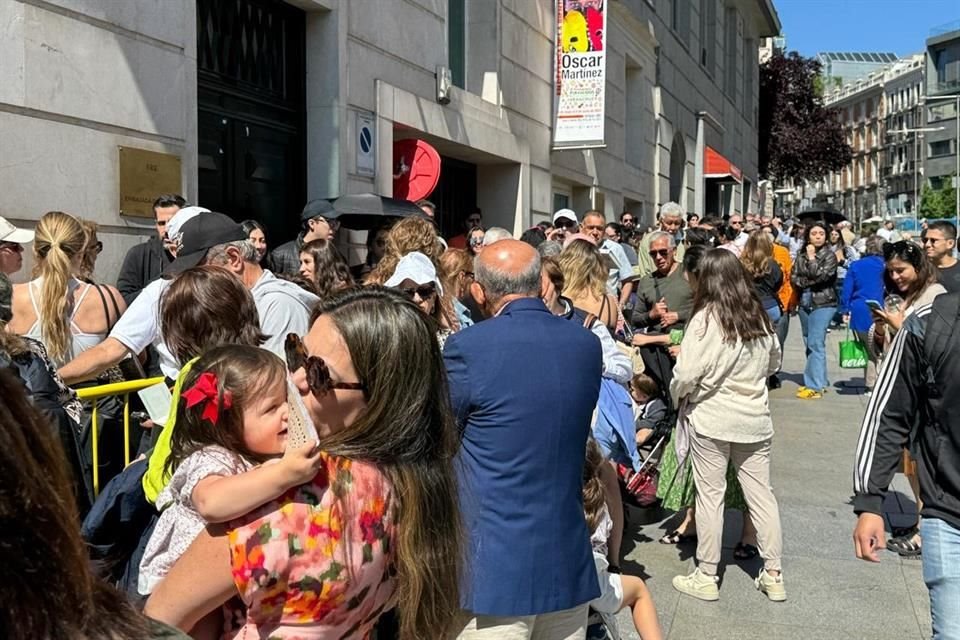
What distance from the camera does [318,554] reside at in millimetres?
1873

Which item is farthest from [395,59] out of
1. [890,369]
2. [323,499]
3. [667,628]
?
[323,499]

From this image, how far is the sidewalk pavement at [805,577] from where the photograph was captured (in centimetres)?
493

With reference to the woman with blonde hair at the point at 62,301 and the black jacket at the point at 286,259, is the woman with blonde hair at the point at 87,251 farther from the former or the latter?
the black jacket at the point at 286,259

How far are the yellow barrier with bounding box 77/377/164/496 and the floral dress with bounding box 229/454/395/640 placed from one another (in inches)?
97.2

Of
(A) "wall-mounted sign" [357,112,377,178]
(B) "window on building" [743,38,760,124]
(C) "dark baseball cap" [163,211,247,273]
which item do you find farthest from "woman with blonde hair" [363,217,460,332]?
(B) "window on building" [743,38,760,124]

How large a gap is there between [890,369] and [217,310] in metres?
2.34

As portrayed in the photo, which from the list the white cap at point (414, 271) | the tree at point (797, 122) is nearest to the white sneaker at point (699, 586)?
the white cap at point (414, 271)

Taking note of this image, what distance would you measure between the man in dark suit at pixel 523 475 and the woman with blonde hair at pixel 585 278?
2796mm

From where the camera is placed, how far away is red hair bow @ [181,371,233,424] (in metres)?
2.16

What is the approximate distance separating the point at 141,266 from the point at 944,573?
5.26 meters

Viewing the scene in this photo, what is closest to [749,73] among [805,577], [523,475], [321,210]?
Answer: [321,210]

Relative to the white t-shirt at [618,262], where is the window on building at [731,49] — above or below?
above

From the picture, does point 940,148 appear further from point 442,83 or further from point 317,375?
point 317,375

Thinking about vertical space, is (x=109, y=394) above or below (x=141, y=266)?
below
